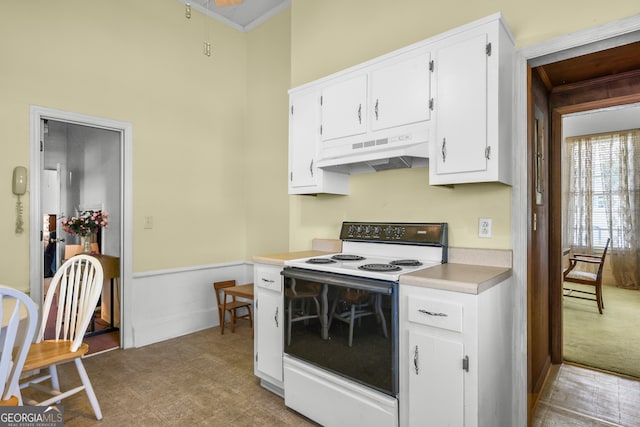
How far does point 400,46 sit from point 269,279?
1.89 metres

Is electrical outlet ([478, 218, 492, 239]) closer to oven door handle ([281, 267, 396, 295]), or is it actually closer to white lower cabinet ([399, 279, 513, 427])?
white lower cabinet ([399, 279, 513, 427])

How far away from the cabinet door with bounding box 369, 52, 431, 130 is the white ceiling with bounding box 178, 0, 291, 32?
7.17ft

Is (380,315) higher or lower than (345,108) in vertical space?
lower

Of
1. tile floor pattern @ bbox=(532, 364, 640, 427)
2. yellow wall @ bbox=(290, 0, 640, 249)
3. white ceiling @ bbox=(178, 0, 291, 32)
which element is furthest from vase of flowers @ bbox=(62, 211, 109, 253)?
tile floor pattern @ bbox=(532, 364, 640, 427)

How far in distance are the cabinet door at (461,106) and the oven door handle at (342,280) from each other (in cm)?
75

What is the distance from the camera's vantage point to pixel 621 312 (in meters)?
4.31

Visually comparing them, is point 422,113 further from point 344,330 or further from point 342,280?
point 344,330

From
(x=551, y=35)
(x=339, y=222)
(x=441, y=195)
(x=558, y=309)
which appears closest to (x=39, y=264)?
(x=339, y=222)

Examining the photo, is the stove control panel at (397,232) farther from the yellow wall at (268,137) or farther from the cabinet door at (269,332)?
the yellow wall at (268,137)

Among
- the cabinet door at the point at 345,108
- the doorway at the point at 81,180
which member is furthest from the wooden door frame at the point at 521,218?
the doorway at the point at 81,180

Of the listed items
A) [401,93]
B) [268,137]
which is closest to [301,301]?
[401,93]

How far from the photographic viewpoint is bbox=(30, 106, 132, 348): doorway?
2.79 m

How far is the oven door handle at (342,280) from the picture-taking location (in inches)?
67.8

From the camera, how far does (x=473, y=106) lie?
186 centimetres
